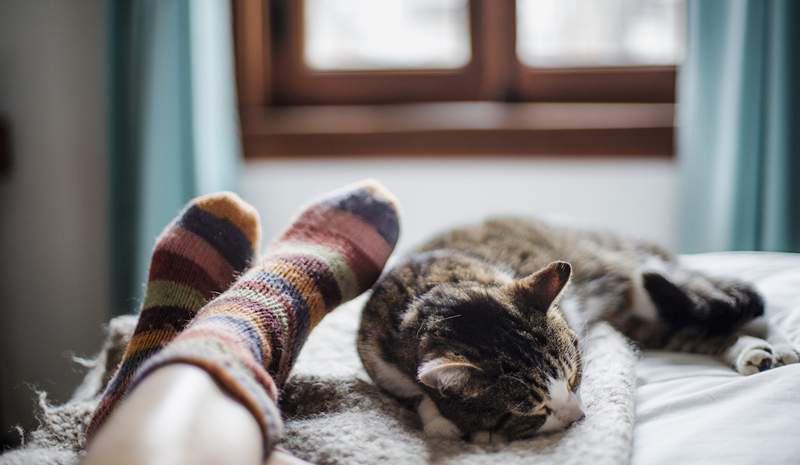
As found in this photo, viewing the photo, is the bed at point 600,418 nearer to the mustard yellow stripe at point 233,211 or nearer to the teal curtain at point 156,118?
the mustard yellow stripe at point 233,211

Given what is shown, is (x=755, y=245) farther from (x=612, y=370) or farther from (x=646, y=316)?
(x=612, y=370)

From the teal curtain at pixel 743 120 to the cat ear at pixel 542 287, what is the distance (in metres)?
0.95

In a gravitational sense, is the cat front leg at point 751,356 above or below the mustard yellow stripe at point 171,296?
below

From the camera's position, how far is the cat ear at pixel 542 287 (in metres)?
0.79

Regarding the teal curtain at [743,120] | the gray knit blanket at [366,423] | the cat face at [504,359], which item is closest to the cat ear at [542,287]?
the cat face at [504,359]

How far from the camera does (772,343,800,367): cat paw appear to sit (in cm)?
84

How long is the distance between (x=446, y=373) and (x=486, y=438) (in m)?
0.08

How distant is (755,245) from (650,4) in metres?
0.70

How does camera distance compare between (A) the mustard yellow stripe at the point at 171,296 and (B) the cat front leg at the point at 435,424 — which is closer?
(B) the cat front leg at the point at 435,424

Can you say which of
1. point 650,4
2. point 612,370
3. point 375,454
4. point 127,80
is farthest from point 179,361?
point 650,4

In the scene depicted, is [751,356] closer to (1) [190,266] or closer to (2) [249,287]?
(2) [249,287]

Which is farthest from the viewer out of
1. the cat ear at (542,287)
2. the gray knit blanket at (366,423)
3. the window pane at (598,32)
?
the window pane at (598,32)

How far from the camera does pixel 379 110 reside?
1941 mm

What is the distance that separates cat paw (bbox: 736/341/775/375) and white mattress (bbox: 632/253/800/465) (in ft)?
0.06
